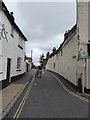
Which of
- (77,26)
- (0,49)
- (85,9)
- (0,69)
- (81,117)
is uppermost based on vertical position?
(85,9)

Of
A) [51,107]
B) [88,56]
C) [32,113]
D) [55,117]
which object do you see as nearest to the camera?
[55,117]

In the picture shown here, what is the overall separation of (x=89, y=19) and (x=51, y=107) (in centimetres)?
993

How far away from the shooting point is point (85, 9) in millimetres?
19969

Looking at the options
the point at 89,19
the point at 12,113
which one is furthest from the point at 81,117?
the point at 89,19

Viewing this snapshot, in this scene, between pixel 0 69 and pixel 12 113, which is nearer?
pixel 12 113

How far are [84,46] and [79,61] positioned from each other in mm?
1180

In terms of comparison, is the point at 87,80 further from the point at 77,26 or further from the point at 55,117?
the point at 55,117

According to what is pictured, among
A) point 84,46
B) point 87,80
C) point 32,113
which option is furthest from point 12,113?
point 84,46

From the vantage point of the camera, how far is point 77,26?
19844 mm

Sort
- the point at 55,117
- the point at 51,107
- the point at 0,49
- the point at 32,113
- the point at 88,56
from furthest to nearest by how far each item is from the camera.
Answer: the point at 88,56 < the point at 0,49 < the point at 51,107 < the point at 32,113 < the point at 55,117

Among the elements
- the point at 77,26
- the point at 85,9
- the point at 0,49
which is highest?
the point at 85,9

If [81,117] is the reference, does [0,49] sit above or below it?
above

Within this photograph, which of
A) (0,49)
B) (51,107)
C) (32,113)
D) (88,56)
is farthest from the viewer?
(88,56)

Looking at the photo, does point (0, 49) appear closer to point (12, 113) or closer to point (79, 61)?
point (79, 61)
